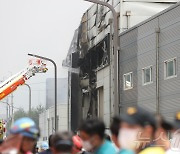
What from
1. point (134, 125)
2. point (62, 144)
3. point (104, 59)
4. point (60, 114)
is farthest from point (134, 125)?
point (60, 114)

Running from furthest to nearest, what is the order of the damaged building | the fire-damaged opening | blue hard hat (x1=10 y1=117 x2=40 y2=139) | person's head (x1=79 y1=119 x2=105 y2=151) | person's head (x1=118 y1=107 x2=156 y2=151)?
1. the fire-damaged opening
2. the damaged building
3. person's head (x1=79 y1=119 x2=105 y2=151)
4. blue hard hat (x1=10 y1=117 x2=40 y2=139)
5. person's head (x1=118 y1=107 x2=156 y2=151)

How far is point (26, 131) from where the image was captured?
604 centimetres

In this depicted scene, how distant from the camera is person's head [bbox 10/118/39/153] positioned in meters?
6.02

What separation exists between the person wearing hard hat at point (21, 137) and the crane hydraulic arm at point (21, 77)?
35879 millimetres

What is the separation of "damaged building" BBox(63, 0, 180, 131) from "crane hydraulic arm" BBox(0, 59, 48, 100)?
111 inches

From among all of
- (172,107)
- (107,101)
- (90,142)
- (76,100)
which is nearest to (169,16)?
(172,107)

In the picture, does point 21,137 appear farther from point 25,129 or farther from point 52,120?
point 52,120

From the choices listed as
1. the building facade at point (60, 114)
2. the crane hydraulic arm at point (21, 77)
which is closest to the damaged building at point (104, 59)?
the crane hydraulic arm at point (21, 77)

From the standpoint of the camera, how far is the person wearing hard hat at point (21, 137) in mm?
6023

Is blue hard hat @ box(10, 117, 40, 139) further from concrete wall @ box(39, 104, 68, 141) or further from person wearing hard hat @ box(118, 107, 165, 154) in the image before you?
concrete wall @ box(39, 104, 68, 141)

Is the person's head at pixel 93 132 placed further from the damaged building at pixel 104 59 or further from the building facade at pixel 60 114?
the building facade at pixel 60 114

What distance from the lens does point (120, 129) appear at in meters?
5.50

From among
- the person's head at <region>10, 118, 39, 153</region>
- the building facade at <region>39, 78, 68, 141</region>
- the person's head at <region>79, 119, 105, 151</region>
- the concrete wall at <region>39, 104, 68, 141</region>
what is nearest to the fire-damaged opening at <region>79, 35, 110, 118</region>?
the building facade at <region>39, 78, 68, 141</region>

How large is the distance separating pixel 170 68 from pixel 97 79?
15.6 meters
